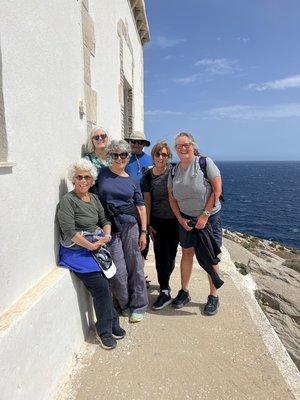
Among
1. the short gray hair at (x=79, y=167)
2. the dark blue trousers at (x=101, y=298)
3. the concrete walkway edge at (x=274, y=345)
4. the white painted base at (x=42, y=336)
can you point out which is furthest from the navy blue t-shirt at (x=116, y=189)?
the concrete walkway edge at (x=274, y=345)

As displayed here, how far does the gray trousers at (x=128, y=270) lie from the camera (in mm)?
3915

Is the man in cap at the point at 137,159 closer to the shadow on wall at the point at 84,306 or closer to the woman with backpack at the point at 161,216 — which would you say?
the woman with backpack at the point at 161,216

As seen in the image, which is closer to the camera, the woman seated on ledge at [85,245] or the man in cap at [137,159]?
the woman seated on ledge at [85,245]

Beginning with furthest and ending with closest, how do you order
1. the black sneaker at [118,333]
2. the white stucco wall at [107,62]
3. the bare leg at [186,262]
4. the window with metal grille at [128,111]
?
the window with metal grille at [128,111]
the white stucco wall at [107,62]
the bare leg at [186,262]
the black sneaker at [118,333]

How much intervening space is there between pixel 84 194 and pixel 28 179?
85 centimetres

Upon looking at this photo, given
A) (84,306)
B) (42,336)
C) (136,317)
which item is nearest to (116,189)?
(84,306)

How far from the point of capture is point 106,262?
3.54 metres

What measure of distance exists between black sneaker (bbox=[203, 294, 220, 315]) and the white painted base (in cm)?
155

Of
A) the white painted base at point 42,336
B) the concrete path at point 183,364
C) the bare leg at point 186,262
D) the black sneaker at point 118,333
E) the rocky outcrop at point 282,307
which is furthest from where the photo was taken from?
the rocky outcrop at point 282,307

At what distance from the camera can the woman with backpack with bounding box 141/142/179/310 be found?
4.19 m

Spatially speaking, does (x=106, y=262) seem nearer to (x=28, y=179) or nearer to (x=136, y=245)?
(x=136, y=245)

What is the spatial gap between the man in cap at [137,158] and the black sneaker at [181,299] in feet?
5.28

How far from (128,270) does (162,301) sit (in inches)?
31.5

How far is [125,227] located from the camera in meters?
3.92
